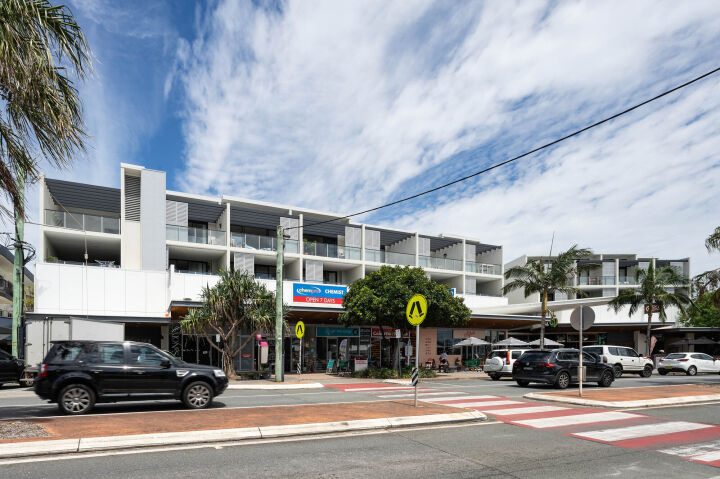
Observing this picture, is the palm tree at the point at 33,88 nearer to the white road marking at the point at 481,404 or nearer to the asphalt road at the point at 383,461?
the asphalt road at the point at 383,461

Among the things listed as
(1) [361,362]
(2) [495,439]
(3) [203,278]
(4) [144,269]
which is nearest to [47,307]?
(4) [144,269]

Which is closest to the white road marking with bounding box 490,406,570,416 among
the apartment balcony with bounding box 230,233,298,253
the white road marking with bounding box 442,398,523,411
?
the white road marking with bounding box 442,398,523,411

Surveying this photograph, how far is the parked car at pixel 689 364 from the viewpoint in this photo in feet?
103

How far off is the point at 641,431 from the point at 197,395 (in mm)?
9576

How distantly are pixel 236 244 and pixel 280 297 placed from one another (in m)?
11.0

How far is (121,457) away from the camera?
7.56 meters

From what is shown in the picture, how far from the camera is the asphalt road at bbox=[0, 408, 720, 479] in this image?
689 centimetres

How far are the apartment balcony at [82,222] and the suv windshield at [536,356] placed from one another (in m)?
22.6

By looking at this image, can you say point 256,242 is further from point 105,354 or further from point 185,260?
point 105,354

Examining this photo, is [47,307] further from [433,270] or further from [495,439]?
[433,270]

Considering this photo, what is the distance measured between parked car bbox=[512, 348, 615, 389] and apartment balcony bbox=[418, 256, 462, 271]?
20.9 meters

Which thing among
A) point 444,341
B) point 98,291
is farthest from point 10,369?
point 444,341

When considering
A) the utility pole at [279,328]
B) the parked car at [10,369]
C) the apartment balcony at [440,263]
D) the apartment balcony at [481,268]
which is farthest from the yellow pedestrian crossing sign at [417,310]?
the apartment balcony at [481,268]

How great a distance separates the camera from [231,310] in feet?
80.4
